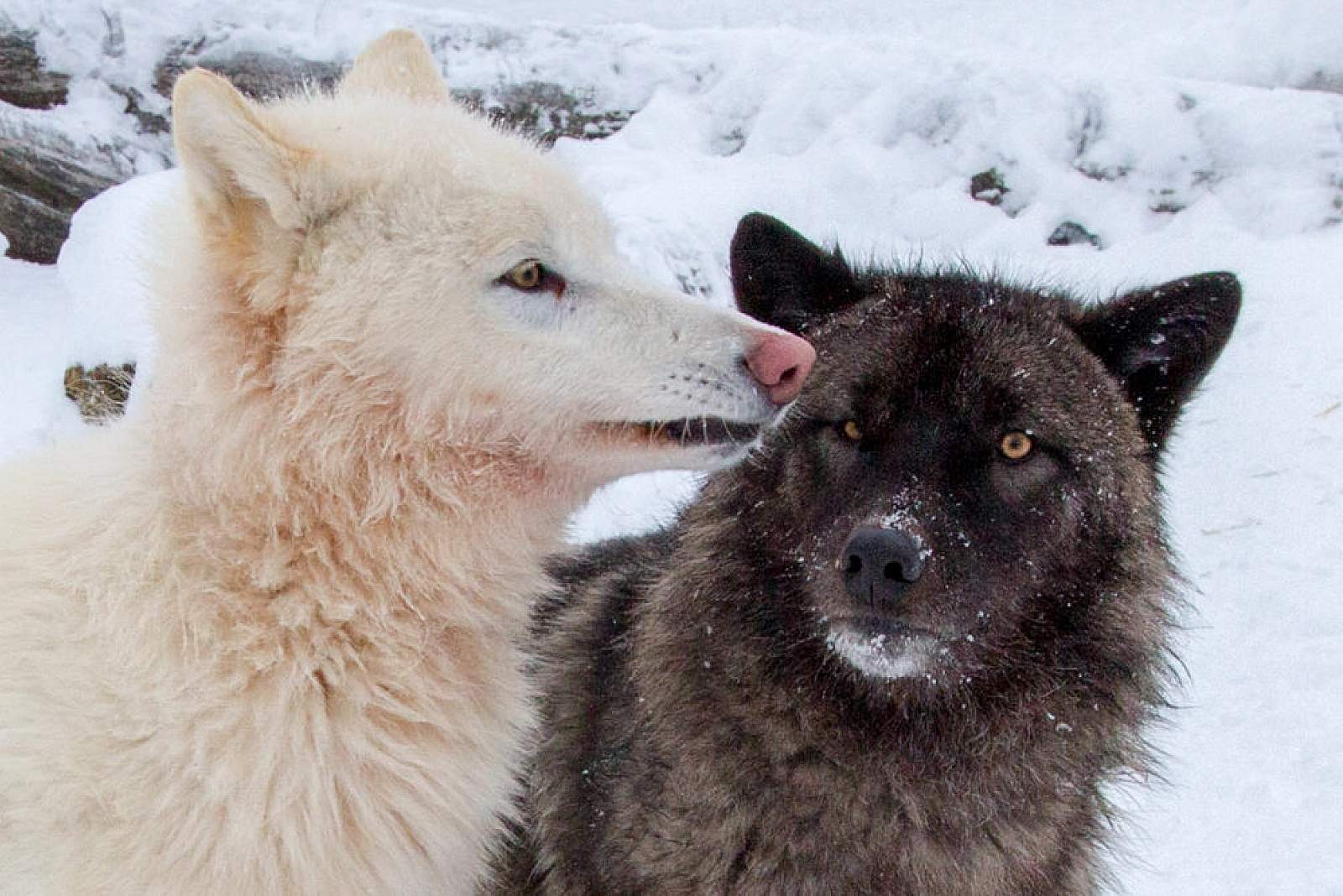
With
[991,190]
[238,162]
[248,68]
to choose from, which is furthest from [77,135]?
[238,162]

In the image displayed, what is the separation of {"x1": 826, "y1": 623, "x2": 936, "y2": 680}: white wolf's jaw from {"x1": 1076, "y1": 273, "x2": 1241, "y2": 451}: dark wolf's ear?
3.31 feet

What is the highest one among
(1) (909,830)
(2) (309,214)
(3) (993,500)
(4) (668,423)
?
(2) (309,214)

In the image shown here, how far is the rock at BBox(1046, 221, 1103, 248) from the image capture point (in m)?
9.12

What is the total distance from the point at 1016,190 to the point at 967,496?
7.06 metres

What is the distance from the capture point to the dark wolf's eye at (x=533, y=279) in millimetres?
2371

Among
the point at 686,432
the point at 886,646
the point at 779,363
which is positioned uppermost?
the point at 779,363

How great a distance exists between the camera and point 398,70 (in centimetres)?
299

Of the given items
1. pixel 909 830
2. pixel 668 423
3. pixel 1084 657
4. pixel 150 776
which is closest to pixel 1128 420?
pixel 1084 657

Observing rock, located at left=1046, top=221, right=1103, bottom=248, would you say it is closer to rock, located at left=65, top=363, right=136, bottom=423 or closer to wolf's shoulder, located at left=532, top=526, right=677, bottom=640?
wolf's shoulder, located at left=532, top=526, right=677, bottom=640

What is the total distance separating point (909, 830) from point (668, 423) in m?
1.34

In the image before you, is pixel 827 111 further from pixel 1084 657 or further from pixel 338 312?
pixel 338 312

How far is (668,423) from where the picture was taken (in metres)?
2.40

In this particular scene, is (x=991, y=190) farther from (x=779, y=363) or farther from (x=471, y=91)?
(x=779, y=363)

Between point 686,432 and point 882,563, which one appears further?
point 882,563
